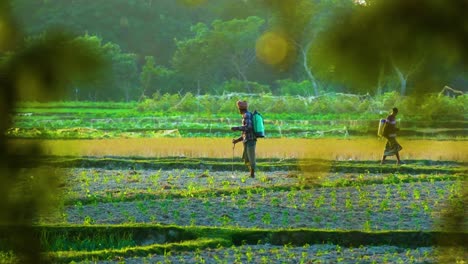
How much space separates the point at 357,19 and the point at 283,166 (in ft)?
48.5

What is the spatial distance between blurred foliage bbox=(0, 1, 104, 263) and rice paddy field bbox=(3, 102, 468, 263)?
0.09ft

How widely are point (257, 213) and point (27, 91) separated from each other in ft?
26.7

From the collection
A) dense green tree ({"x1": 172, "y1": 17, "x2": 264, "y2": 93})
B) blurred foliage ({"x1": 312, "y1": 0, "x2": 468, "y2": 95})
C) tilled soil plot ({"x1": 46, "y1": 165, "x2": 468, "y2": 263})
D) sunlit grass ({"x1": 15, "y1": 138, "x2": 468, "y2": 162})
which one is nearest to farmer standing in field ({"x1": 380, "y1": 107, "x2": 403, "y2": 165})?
blurred foliage ({"x1": 312, "y1": 0, "x2": 468, "y2": 95})

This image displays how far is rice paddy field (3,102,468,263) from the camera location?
5730 millimetres

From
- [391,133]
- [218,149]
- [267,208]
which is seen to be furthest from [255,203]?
[218,149]

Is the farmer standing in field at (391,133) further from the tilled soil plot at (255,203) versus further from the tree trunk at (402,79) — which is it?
the tilled soil plot at (255,203)

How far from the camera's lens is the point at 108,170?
1612cm

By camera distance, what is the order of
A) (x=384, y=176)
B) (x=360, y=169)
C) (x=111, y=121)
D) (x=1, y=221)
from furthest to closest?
1. (x=111, y=121)
2. (x=360, y=169)
3. (x=384, y=176)
4. (x=1, y=221)

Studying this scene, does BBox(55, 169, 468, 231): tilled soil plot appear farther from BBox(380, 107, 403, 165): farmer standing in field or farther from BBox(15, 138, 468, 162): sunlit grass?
BBox(15, 138, 468, 162): sunlit grass

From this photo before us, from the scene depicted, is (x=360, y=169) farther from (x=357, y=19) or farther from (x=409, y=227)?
(x=357, y=19)

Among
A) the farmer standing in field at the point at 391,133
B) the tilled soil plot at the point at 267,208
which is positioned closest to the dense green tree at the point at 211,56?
the farmer standing in field at the point at 391,133

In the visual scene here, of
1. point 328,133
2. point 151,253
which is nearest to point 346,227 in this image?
point 151,253

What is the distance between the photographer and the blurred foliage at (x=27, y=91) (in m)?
1.40

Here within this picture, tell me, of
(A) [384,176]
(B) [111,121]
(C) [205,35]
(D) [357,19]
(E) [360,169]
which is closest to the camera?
(D) [357,19]
